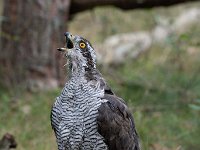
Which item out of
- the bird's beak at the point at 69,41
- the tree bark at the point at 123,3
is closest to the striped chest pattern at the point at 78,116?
the bird's beak at the point at 69,41

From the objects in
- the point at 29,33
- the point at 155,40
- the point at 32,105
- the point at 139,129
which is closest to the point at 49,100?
the point at 32,105

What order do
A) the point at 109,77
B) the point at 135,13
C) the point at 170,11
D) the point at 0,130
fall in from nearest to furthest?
the point at 0,130
the point at 109,77
the point at 135,13
the point at 170,11

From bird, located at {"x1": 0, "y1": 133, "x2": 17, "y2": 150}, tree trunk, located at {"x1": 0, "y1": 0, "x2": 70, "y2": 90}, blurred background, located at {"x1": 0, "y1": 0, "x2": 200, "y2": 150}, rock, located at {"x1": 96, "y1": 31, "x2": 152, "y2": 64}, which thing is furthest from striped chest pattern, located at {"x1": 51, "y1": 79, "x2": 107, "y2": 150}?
rock, located at {"x1": 96, "y1": 31, "x2": 152, "y2": 64}

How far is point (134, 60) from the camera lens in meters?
12.3

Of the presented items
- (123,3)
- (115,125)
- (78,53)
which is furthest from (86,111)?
(123,3)

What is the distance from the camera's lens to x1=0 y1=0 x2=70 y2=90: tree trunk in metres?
9.27

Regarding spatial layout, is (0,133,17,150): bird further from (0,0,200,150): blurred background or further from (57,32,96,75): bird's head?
(57,32,96,75): bird's head

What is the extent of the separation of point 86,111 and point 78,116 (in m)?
0.07

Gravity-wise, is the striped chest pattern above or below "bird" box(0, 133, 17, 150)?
above

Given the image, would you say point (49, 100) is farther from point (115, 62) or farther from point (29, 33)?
point (115, 62)

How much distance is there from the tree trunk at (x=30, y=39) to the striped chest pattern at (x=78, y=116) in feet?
13.2

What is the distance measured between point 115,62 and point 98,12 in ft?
6.02

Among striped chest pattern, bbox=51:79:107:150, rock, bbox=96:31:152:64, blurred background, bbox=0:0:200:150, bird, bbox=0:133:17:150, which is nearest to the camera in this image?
striped chest pattern, bbox=51:79:107:150

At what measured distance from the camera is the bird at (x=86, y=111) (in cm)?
518
